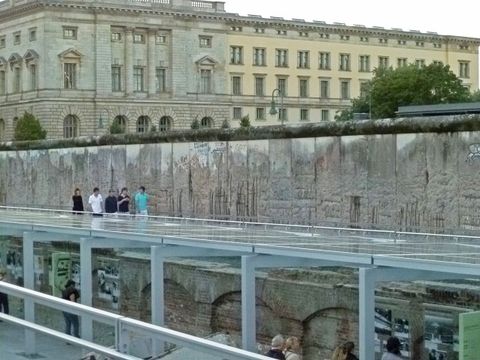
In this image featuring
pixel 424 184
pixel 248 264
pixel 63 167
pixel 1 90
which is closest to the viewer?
pixel 248 264

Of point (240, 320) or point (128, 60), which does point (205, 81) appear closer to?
point (128, 60)

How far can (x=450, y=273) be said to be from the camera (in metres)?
9.22

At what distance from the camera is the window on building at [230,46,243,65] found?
319 feet

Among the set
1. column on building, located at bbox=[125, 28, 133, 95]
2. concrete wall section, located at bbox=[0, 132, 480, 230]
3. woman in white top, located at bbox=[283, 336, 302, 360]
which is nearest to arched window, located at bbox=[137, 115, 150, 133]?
column on building, located at bbox=[125, 28, 133, 95]

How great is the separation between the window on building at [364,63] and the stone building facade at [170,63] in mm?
99

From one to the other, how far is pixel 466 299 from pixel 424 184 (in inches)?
352

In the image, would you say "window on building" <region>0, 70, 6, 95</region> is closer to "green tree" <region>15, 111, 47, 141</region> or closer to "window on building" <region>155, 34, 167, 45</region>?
"window on building" <region>155, 34, 167, 45</region>

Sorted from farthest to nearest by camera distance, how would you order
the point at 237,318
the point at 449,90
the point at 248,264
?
1. the point at 449,90
2. the point at 237,318
3. the point at 248,264

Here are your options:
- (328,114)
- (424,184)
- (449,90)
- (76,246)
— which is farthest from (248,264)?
(328,114)

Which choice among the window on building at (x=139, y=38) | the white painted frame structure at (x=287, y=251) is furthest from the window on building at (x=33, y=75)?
the white painted frame structure at (x=287, y=251)

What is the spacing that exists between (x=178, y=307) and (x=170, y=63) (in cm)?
7822

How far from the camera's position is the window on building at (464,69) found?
10919 cm

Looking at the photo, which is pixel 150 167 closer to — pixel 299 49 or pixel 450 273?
pixel 450 273

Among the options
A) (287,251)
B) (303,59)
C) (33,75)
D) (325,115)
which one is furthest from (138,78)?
(287,251)
